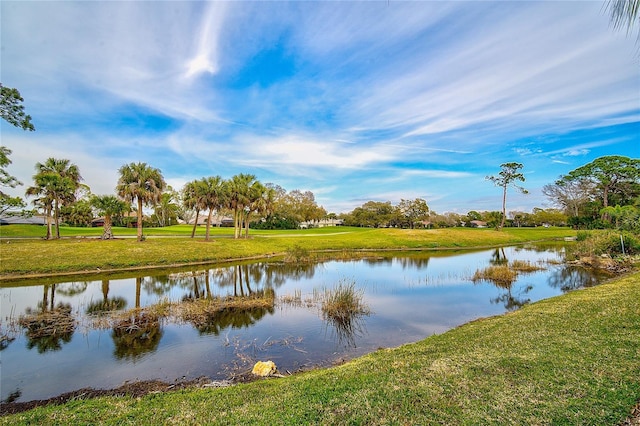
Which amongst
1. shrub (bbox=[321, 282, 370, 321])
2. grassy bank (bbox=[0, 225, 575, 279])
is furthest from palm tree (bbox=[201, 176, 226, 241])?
shrub (bbox=[321, 282, 370, 321])

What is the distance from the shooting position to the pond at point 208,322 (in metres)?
8.72

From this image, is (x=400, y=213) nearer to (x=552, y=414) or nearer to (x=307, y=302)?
(x=307, y=302)

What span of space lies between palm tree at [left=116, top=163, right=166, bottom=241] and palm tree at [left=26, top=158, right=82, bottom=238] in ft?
22.0

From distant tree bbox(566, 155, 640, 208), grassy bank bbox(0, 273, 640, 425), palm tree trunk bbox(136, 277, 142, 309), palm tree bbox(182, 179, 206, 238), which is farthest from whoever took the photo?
distant tree bbox(566, 155, 640, 208)

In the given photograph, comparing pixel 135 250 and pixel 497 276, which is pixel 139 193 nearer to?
pixel 135 250

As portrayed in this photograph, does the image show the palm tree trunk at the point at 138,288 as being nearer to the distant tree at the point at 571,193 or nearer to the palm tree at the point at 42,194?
the palm tree at the point at 42,194

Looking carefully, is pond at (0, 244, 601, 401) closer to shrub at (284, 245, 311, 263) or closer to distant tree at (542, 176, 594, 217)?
shrub at (284, 245, 311, 263)

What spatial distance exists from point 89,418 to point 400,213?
4000 inches

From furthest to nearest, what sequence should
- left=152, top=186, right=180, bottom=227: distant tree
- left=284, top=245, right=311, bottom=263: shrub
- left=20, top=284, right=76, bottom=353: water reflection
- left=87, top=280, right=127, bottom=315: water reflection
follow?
1. left=152, top=186, right=180, bottom=227: distant tree
2. left=284, top=245, right=311, bottom=263: shrub
3. left=87, top=280, right=127, bottom=315: water reflection
4. left=20, top=284, right=76, bottom=353: water reflection

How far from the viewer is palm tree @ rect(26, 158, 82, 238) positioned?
3256 cm

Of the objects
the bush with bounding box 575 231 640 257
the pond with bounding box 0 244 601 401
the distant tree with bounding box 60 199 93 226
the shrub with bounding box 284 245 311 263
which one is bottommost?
the pond with bounding box 0 244 601 401

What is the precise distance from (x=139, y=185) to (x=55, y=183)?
9070mm

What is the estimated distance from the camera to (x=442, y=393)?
530 centimetres

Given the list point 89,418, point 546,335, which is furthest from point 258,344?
point 546,335
